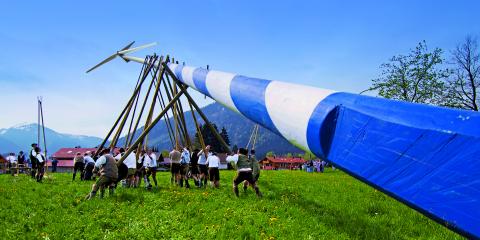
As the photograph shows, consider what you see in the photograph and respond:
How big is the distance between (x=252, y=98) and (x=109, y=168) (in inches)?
421

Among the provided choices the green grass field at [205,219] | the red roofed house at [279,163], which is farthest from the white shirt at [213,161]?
the red roofed house at [279,163]

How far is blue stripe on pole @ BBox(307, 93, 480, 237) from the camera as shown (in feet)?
4.54

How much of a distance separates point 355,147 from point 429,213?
0.45 metres

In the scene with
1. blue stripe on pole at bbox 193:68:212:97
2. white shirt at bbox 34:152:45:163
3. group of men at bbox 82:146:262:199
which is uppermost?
blue stripe on pole at bbox 193:68:212:97

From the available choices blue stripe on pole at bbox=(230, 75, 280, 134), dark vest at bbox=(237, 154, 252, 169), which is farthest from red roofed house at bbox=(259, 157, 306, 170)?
blue stripe on pole at bbox=(230, 75, 280, 134)

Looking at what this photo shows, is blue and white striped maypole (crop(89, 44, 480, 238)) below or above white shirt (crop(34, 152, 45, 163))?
below

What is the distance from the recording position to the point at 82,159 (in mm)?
23375

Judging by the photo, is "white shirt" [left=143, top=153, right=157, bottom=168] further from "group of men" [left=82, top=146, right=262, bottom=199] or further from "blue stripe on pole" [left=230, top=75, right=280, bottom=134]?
"blue stripe on pole" [left=230, top=75, right=280, bottom=134]

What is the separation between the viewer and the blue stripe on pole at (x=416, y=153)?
1.38 meters

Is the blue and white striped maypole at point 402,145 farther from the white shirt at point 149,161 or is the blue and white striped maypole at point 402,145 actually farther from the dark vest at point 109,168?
the white shirt at point 149,161

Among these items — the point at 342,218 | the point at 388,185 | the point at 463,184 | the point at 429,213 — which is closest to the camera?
the point at 463,184

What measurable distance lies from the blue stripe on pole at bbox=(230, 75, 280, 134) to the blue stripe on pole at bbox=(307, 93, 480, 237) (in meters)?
0.94

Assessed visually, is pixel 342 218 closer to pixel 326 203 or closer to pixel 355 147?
pixel 326 203

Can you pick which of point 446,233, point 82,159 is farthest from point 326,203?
point 82,159
